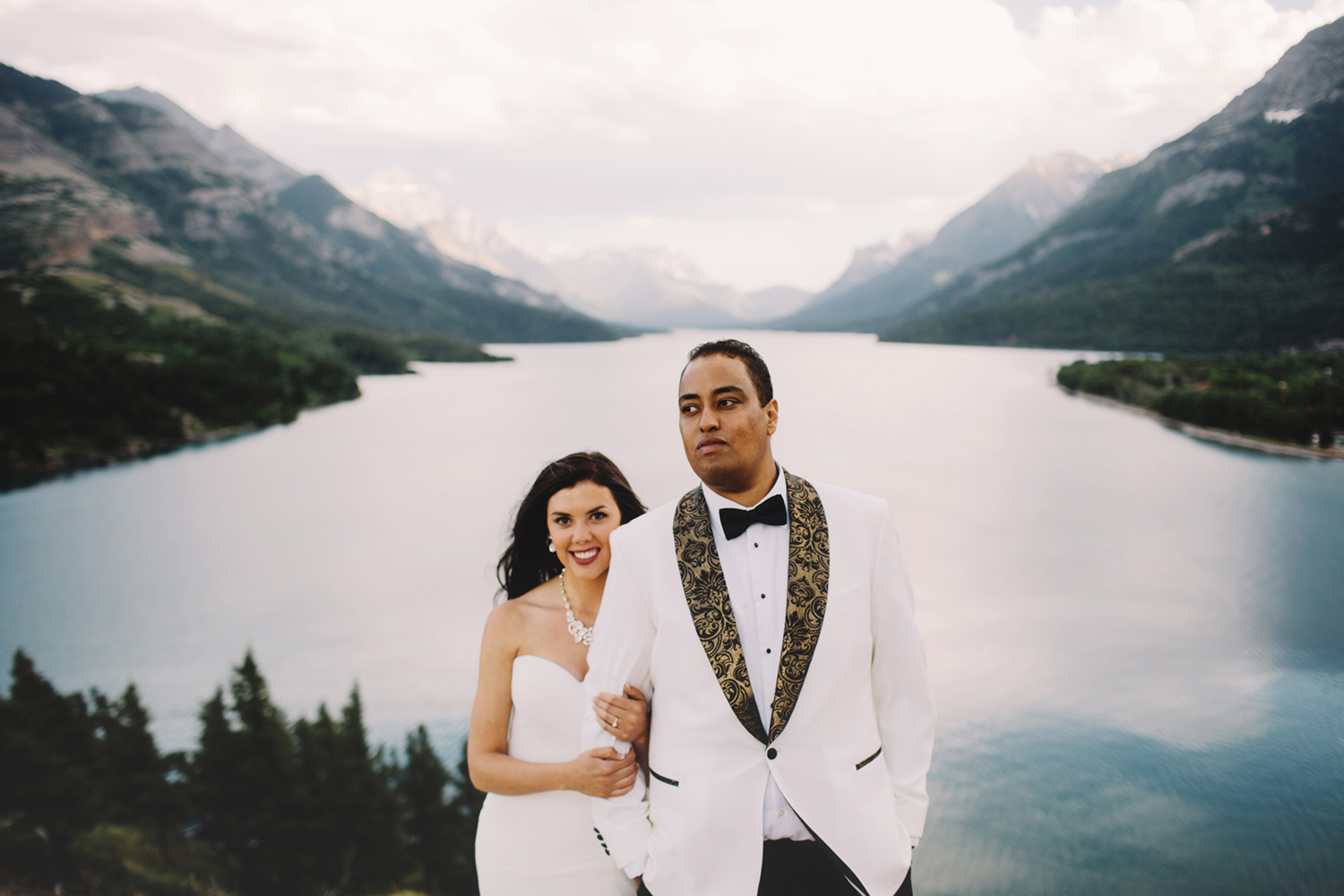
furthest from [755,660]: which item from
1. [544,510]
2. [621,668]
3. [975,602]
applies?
[975,602]

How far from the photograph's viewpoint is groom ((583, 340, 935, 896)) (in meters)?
Answer: 2.12

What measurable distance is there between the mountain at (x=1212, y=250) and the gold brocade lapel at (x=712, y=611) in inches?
3633

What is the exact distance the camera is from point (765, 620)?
84.7 inches

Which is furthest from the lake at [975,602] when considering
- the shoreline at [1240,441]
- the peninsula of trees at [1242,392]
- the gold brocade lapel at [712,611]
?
the gold brocade lapel at [712,611]

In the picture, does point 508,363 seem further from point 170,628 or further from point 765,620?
point 765,620

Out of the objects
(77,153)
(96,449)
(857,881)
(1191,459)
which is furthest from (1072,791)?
(77,153)

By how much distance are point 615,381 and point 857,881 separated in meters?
62.2

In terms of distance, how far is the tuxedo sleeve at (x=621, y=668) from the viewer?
7.22 feet

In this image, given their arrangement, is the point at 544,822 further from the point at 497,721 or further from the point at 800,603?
the point at 800,603

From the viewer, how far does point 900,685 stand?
2270 mm

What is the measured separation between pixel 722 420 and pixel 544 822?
1897 millimetres

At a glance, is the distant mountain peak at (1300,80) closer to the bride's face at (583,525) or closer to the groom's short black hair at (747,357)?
the groom's short black hair at (747,357)

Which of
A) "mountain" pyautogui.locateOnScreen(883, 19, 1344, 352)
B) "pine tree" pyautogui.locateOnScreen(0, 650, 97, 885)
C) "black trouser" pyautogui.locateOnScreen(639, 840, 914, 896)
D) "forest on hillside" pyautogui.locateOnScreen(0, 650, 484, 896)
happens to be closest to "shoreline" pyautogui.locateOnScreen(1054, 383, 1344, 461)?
"forest on hillside" pyautogui.locateOnScreen(0, 650, 484, 896)

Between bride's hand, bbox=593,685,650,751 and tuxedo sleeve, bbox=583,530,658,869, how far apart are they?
0.09ft
